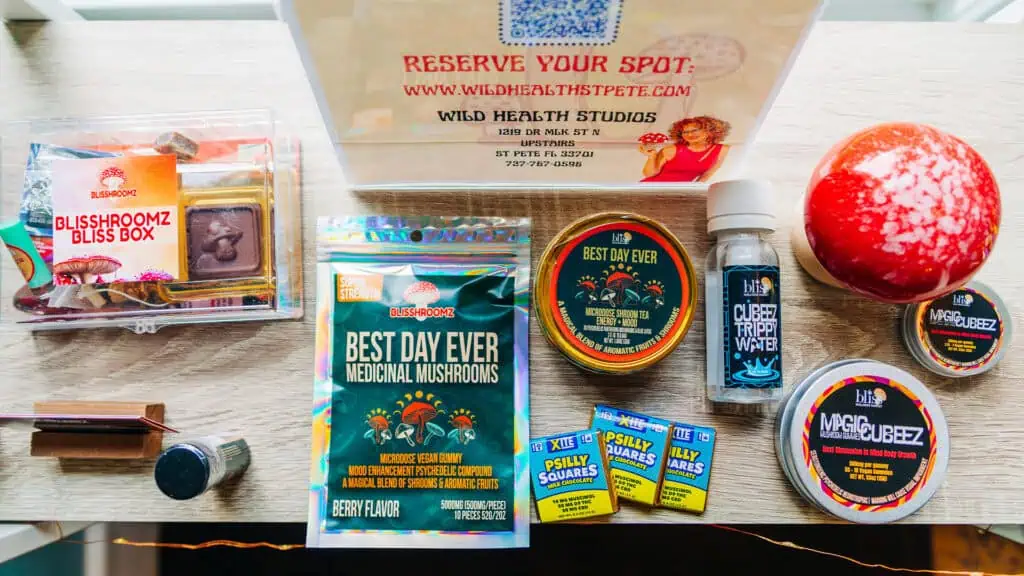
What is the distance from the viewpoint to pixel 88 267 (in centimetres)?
61

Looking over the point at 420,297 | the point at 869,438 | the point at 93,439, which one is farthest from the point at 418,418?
the point at 869,438

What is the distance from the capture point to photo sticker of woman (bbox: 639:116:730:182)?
A: 526mm

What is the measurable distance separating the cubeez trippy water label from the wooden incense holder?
0.14 metres

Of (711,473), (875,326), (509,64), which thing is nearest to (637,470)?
(711,473)

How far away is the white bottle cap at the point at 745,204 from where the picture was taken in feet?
2.02

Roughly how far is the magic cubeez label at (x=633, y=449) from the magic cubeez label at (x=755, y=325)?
108mm

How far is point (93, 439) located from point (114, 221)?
0.24 metres

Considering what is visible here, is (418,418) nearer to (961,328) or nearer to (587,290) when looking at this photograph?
(587,290)

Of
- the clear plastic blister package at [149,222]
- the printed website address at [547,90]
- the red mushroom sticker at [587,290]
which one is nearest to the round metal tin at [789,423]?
the red mushroom sticker at [587,290]

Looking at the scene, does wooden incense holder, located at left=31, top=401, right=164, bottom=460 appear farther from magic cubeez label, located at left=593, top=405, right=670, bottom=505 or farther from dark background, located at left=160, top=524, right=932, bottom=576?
magic cubeez label, located at left=593, top=405, right=670, bottom=505

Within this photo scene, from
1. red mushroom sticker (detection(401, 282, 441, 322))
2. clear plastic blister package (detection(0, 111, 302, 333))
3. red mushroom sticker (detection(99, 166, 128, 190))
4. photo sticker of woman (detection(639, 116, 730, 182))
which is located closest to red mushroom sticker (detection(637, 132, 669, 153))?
photo sticker of woman (detection(639, 116, 730, 182))

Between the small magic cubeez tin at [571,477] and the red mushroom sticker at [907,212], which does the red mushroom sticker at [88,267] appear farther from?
the red mushroom sticker at [907,212]

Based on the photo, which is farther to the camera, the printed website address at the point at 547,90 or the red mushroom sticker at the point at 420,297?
the red mushroom sticker at the point at 420,297

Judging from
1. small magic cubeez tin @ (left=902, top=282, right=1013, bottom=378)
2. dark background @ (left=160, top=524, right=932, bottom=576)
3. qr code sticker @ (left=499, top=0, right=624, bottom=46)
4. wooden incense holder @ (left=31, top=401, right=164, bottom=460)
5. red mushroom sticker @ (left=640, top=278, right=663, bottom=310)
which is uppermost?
qr code sticker @ (left=499, top=0, right=624, bottom=46)
